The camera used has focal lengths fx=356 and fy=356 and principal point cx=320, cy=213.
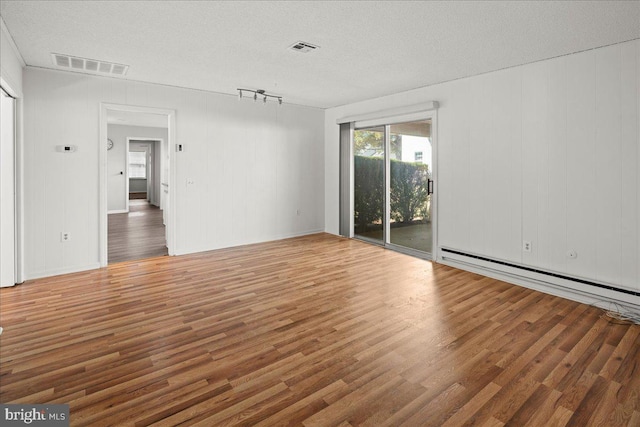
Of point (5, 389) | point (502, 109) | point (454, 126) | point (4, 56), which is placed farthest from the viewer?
point (454, 126)

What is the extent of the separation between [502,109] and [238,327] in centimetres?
383

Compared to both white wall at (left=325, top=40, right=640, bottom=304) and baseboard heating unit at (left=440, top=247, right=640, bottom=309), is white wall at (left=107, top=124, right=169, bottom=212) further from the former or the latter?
baseboard heating unit at (left=440, top=247, right=640, bottom=309)

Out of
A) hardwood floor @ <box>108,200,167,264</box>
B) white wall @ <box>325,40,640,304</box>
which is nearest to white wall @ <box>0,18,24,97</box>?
hardwood floor @ <box>108,200,167,264</box>

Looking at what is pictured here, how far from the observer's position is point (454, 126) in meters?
4.80

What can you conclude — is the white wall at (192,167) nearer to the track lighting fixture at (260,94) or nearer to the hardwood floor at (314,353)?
the track lighting fixture at (260,94)

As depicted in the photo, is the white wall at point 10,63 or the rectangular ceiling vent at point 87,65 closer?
the white wall at point 10,63

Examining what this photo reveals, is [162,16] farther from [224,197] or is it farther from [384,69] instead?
[224,197]

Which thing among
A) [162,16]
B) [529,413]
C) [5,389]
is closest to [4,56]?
[162,16]

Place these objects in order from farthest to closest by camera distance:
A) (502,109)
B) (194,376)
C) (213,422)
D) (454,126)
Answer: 1. (454,126)
2. (502,109)
3. (194,376)
4. (213,422)

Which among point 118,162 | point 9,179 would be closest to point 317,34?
point 9,179

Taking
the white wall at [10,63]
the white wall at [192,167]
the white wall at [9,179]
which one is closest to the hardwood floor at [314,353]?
the white wall at [9,179]

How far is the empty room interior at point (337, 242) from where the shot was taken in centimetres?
219

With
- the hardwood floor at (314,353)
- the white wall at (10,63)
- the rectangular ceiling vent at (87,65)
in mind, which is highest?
the rectangular ceiling vent at (87,65)
